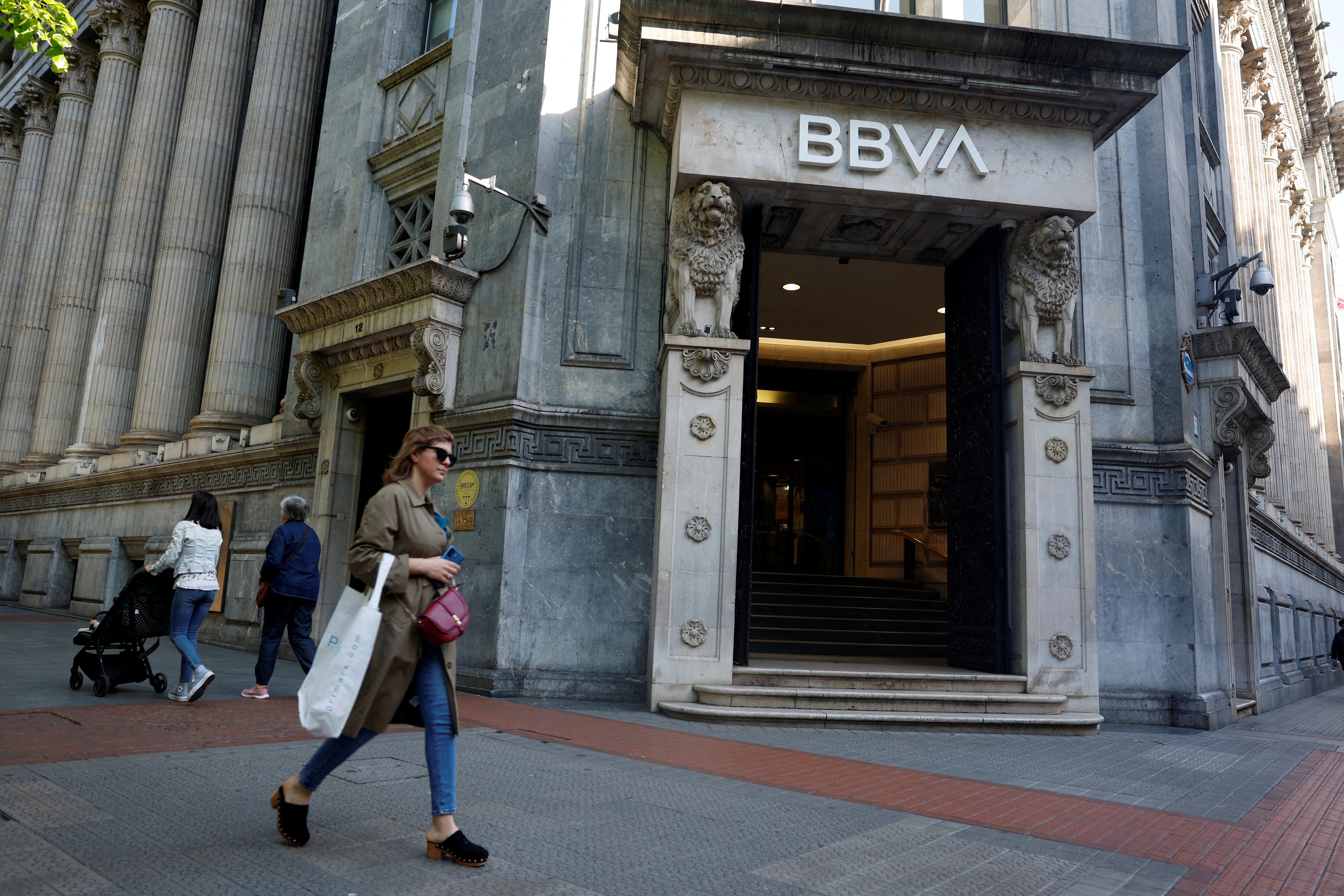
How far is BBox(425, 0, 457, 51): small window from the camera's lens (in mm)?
14242

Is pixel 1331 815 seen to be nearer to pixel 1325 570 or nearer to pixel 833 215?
pixel 833 215

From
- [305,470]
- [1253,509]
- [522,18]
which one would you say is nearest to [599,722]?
[305,470]

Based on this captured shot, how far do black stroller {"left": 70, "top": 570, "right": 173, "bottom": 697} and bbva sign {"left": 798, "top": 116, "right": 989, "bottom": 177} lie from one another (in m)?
8.08

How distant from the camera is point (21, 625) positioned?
15.5 m

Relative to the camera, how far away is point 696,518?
9.33 meters

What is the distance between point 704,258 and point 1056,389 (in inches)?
174

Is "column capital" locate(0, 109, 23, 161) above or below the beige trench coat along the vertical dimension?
above

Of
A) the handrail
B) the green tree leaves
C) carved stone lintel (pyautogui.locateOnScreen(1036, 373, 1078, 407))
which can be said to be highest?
the green tree leaves

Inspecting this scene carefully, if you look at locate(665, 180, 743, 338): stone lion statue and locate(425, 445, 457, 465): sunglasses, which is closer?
locate(425, 445, 457, 465): sunglasses

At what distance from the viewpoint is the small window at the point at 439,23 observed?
14.2 m

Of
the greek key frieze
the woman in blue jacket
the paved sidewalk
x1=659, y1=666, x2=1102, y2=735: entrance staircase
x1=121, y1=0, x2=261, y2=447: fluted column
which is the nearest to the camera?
the paved sidewalk

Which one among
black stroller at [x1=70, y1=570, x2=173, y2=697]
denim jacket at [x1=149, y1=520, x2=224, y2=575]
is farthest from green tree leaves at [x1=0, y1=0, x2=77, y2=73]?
black stroller at [x1=70, y1=570, x2=173, y2=697]

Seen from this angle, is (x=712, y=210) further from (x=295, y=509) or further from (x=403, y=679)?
(x=403, y=679)

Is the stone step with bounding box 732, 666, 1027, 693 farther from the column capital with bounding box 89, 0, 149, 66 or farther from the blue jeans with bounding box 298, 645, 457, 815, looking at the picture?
the column capital with bounding box 89, 0, 149, 66
